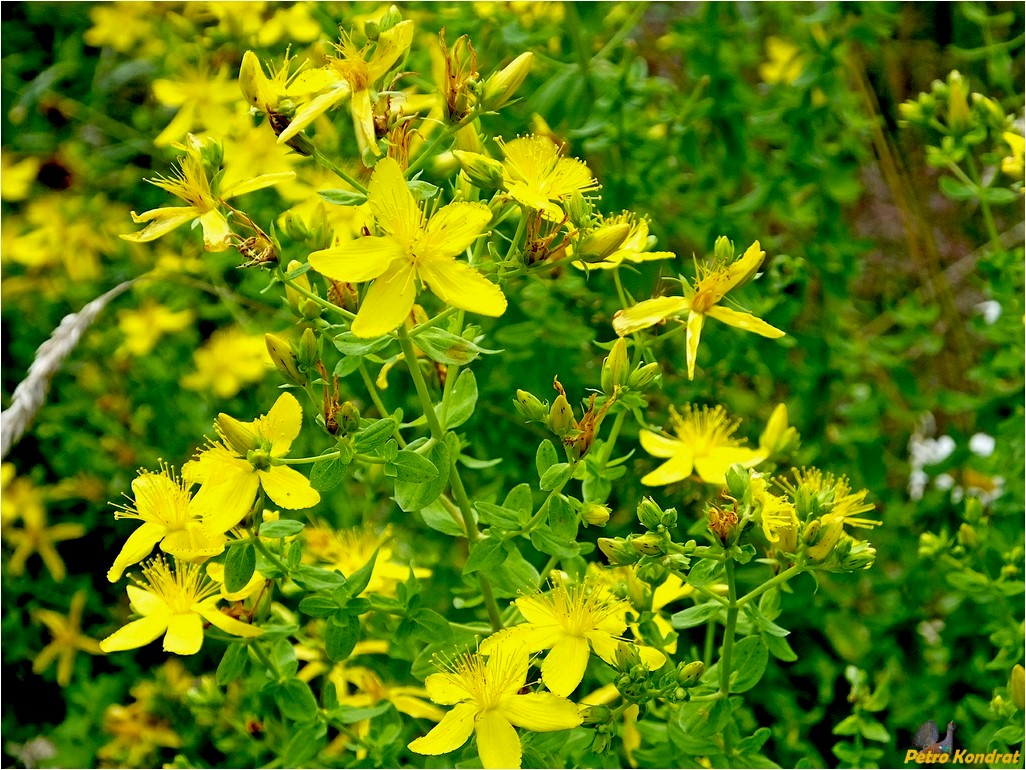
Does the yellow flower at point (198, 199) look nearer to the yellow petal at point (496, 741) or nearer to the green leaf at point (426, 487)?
the green leaf at point (426, 487)

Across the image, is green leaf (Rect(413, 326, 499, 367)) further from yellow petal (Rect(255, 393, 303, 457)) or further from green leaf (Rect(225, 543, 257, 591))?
green leaf (Rect(225, 543, 257, 591))

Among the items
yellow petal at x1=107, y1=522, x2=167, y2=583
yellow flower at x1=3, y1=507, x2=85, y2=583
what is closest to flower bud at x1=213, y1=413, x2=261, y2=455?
yellow petal at x1=107, y1=522, x2=167, y2=583

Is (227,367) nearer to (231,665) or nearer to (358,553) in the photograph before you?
(358,553)

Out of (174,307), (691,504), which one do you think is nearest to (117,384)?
(174,307)

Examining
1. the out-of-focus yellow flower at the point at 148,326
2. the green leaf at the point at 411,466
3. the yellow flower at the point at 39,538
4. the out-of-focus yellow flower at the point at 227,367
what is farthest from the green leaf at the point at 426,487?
the yellow flower at the point at 39,538

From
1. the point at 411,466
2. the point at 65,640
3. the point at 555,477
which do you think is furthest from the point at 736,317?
the point at 65,640

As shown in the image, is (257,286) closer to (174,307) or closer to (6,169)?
(174,307)
